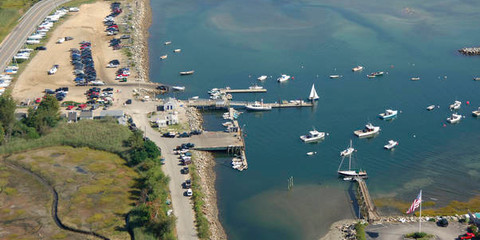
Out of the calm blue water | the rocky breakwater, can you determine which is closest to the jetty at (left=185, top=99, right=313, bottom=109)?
the calm blue water

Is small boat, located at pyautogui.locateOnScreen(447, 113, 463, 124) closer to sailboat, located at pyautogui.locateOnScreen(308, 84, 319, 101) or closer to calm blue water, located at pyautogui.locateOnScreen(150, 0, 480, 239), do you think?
calm blue water, located at pyautogui.locateOnScreen(150, 0, 480, 239)

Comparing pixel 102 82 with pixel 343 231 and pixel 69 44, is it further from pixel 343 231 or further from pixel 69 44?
pixel 343 231

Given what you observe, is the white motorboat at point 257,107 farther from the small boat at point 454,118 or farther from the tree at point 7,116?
the tree at point 7,116

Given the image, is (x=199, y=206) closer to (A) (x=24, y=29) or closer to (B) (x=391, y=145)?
(B) (x=391, y=145)

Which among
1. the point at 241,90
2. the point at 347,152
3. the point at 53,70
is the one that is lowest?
the point at 347,152

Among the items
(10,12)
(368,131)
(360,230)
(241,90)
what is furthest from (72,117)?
(10,12)
